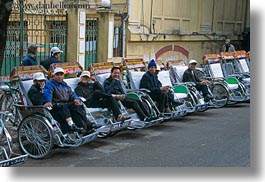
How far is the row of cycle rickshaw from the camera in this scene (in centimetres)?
681

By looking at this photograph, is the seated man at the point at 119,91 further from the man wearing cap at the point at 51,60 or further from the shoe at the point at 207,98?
the shoe at the point at 207,98

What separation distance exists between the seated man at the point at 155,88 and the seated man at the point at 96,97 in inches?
48.5

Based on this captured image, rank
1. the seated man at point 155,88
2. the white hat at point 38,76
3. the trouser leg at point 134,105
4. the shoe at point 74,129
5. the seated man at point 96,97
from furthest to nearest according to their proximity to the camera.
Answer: the seated man at point 155,88 < the trouser leg at point 134,105 < the seated man at point 96,97 < the white hat at point 38,76 < the shoe at point 74,129

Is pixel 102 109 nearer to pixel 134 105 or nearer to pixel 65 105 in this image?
pixel 134 105

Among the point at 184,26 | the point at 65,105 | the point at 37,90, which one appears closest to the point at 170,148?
the point at 65,105

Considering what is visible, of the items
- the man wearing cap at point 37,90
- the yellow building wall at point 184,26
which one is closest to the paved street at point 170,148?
the man wearing cap at point 37,90

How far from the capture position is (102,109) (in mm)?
7965

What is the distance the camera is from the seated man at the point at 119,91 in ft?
27.6

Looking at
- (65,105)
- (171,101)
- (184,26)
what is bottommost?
(171,101)

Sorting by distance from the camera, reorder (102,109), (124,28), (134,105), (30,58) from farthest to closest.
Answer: (124,28)
(30,58)
(134,105)
(102,109)

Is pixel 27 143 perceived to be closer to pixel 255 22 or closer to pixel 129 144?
pixel 129 144

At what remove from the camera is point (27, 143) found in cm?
714

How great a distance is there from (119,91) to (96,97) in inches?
29.0

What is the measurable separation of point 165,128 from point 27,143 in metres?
2.84
